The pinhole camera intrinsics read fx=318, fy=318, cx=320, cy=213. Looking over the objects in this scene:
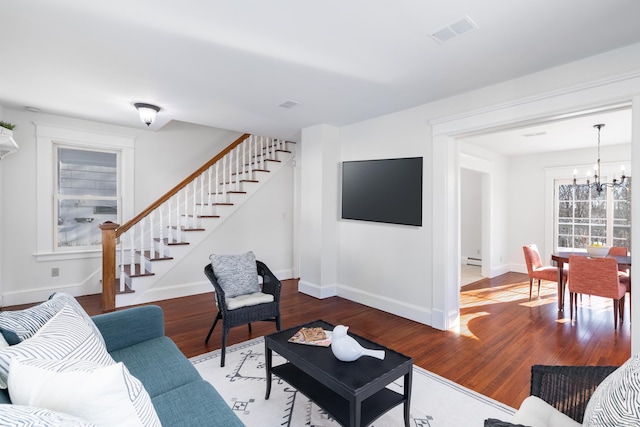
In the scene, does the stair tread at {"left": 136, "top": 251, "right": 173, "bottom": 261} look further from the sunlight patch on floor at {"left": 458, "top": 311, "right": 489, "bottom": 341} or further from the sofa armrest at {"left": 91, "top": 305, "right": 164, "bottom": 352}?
the sunlight patch on floor at {"left": 458, "top": 311, "right": 489, "bottom": 341}

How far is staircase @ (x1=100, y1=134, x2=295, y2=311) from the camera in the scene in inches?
164

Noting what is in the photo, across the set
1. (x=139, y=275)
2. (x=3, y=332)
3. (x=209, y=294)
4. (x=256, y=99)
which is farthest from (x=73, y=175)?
(x=3, y=332)

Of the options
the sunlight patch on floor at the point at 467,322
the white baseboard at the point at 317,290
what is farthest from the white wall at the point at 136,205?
the sunlight patch on floor at the point at 467,322

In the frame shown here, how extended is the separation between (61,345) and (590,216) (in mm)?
7781

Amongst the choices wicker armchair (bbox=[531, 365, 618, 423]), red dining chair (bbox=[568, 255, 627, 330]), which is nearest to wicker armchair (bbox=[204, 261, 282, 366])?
wicker armchair (bbox=[531, 365, 618, 423])

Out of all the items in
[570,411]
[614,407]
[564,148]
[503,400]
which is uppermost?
[564,148]

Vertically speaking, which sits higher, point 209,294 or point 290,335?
point 290,335

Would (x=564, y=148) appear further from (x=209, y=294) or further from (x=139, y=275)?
(x=139, y=275)

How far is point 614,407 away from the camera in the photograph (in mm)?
993

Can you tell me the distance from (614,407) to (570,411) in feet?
1.64

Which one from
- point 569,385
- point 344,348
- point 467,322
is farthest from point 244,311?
point 467,322

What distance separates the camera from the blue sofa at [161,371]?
53.9 inches

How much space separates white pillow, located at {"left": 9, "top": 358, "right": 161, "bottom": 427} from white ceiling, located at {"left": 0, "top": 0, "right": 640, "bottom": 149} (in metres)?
2.03

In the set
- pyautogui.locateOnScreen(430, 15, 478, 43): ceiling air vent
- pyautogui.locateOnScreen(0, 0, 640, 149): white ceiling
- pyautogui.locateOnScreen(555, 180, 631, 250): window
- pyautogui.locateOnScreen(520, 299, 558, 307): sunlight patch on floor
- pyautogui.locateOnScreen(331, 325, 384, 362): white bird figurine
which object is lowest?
pyautogui.locateOnScreen(520, 299, 558, 307): sunlight patch on floor
